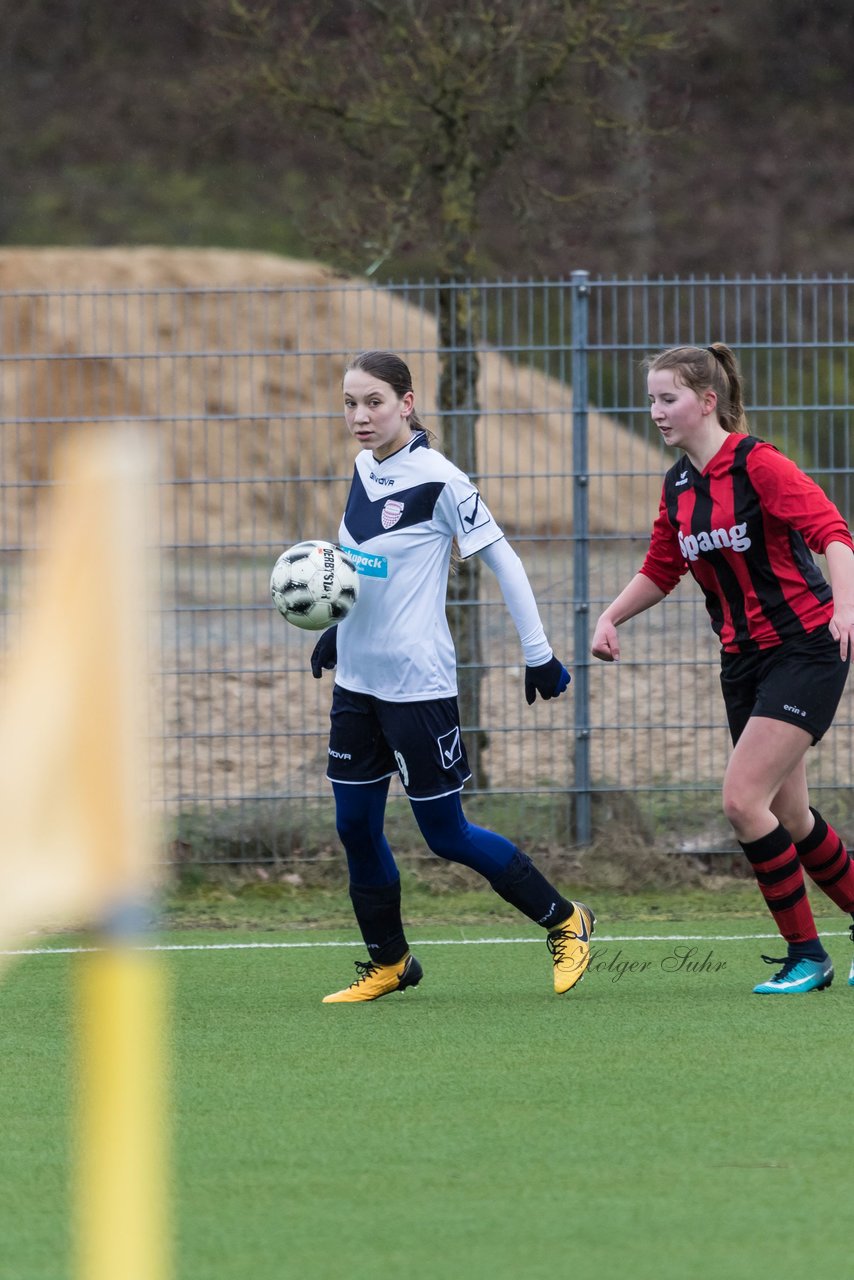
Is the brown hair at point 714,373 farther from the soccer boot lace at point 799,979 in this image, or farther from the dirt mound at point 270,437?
the dirt mound at point 270,437

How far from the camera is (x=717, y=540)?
559 cm

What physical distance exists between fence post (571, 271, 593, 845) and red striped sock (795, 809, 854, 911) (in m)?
2.36

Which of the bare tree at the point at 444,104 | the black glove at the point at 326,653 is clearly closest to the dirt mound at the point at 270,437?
the bare tree at the point at 444,104

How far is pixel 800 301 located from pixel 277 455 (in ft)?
8.12

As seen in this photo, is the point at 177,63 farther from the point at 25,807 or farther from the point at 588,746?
the point at 25,807

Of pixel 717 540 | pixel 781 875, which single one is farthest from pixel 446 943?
pixel 717 540

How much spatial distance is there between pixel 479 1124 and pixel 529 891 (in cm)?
157

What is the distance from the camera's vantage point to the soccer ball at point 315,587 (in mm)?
5523

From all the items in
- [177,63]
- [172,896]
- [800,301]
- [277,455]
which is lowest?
[172,896]

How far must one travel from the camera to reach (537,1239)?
11.5 feet

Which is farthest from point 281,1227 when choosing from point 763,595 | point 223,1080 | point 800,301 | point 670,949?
point 800,301

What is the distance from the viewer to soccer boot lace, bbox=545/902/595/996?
19.2 ft

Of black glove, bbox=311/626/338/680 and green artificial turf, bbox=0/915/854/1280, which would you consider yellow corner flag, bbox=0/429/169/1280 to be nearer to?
green artificial turf, bbox=0/915/854/1280

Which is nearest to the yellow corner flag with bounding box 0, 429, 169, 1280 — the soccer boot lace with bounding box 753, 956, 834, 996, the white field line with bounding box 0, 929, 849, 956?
the soccer boot lace with bounding box 753, 956, 834, 996
